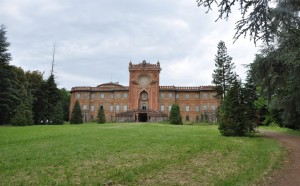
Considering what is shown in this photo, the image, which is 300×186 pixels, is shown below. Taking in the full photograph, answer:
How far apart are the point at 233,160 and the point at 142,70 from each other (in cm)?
5116

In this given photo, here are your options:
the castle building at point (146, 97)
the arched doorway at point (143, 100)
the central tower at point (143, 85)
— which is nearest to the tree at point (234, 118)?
the castle building at point (146, 97)

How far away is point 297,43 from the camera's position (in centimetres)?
1191

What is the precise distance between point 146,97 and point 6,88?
29.6 m

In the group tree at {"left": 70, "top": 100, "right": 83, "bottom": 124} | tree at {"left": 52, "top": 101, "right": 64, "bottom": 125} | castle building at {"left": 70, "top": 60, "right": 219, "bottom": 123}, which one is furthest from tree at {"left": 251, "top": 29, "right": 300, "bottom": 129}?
castle building at {"left": 70, "top": 60, "right": 219, "bottom": 123}

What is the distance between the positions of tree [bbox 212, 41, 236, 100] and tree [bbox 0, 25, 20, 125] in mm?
27481

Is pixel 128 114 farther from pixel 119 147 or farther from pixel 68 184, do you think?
pixel 68 184

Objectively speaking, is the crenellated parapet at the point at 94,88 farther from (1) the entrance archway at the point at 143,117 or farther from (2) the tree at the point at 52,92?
(2) the tree at the point at 52,92

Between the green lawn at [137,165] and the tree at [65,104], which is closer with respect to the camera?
the green lawn at [137,165]

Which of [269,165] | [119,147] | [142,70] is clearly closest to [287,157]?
[269,165]

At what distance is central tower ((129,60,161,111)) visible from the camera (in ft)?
204

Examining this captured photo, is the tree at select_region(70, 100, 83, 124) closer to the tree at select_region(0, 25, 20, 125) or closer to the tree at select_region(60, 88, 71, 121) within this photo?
the tree at select_region(0, 25, 20, 125)

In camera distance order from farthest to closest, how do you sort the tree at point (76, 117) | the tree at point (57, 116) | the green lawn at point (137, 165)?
1. the tree at point (76, 117)
2. the tree at point (57, 116)
3. the green lawn at point (137, 165)

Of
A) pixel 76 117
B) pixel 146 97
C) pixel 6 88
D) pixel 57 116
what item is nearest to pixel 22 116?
pixel 6 88

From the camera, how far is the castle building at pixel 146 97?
204 ft
